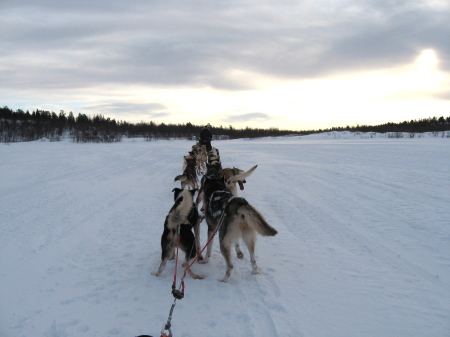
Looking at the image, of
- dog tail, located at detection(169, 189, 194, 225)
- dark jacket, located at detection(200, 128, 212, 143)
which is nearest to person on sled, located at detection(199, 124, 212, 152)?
dark jacket, located at detection(200, 128, 212, 143)

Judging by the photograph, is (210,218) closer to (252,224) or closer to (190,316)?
(252,224)

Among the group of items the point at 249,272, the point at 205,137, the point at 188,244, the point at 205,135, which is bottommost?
the point at 249,272

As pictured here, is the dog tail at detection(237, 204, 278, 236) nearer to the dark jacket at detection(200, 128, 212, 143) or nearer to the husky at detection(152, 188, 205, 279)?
the husky at detection(152, 188, 205, 279)

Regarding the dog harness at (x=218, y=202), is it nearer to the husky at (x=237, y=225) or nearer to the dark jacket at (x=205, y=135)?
the husky at (x=237, y=225)

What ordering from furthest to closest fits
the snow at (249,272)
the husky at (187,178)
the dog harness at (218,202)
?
the husky at (187,178) → the dog harness at (218,202) → the snow at (249,272)

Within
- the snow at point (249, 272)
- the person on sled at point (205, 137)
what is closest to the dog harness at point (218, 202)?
the snow at point (249, 272)

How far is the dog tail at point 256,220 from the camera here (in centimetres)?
309

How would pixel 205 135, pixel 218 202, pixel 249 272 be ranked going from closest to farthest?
pixel 249 272, pixel 218 202, pixel 205 135

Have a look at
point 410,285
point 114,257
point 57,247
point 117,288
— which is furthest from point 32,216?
point 410,285

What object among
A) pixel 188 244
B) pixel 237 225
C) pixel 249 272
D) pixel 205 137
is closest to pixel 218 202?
pixel 237 225

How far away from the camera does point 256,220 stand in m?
3.16

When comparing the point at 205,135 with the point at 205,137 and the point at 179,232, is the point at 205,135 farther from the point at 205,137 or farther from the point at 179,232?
the point at 179,232

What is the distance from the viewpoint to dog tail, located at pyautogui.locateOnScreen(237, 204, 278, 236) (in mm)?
3090

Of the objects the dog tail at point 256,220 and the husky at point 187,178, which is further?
the husky at point 187,178
